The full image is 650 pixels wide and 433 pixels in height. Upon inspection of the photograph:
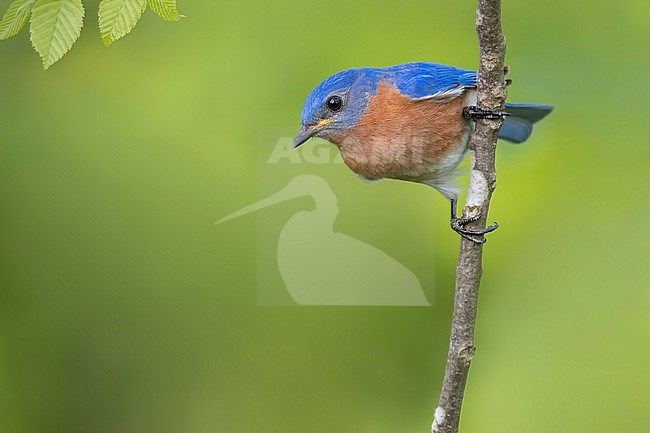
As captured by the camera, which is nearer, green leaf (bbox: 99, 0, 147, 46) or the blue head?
green leaf (bbox: 99, 0, 147, 46)

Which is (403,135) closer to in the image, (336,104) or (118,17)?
(336,104)

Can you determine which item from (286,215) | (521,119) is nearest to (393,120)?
(521,119)

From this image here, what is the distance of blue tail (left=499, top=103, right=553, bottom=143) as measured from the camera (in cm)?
323

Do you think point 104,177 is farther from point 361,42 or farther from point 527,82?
point 527,82

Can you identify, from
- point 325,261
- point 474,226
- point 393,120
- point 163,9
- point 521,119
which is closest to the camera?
point 163,9

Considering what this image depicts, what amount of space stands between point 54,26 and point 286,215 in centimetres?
271

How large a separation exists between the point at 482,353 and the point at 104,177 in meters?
2.27

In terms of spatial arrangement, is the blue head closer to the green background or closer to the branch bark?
the branch bark

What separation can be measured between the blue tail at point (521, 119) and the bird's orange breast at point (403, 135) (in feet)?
1.06

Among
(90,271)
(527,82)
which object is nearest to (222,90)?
(90,271)

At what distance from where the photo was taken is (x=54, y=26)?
214cm

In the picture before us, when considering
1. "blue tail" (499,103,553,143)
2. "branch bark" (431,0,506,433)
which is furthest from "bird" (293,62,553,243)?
"branch bark" (431,0,506,433)

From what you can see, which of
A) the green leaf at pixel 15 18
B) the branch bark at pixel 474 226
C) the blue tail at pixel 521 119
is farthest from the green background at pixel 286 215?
the green leaf at pixel 15 18

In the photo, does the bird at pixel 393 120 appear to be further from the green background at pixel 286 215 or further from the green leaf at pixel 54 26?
the green background at pixel 286 215
